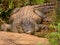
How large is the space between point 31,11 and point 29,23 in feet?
3.76

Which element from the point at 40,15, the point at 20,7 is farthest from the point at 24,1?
the point at 40,15

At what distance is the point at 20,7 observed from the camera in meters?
10.0

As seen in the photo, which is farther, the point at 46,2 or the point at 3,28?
the point at 46,2

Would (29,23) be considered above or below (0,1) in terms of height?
below

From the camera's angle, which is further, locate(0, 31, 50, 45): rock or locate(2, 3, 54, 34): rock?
locate(2, 3, 54, 34): rock

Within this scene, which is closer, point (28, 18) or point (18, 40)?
point (18, 40)

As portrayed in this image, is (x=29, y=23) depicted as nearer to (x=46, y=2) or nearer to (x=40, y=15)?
(x=40, y=15)

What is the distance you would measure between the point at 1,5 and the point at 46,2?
195cm

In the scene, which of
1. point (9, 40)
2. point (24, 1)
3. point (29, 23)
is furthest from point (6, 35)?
point (24, 1)

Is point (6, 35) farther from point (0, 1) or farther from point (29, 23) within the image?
point (0, 1)

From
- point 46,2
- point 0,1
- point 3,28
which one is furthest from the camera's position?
point 46,2

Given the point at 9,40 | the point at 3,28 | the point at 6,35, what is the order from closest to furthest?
the point at 9,40
the point at 6,35
the point at 3,28

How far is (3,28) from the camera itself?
26.5ft

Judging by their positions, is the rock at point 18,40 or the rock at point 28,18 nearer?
the rock at point 18,40
